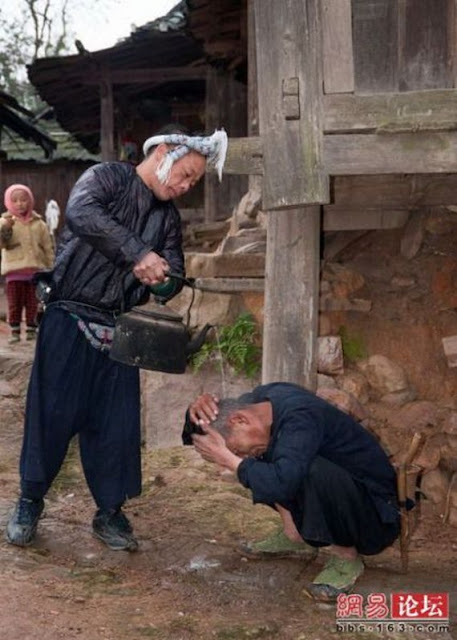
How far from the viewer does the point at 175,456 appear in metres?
5.17

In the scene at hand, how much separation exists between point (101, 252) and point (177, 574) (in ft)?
4.63

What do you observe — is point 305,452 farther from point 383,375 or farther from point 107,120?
point 107,120

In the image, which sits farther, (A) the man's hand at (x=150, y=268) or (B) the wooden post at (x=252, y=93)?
(B) the wooden post at (x=252, y=93)

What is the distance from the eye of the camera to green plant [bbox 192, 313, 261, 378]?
5.16 meters

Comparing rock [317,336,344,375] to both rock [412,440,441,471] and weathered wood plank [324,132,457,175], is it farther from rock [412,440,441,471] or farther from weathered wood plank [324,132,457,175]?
weathered wood plank [324,132,457,175]

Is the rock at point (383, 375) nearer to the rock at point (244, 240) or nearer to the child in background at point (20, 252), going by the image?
the rock at point (244, 240)

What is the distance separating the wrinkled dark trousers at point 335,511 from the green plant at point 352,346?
1767 millimetres

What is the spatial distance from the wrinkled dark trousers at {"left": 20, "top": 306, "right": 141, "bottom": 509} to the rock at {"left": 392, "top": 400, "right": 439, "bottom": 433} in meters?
1.77

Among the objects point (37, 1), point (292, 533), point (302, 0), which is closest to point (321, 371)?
point (292, 533)

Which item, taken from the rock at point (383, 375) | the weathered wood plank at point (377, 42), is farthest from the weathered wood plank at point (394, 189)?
the rock at point (383, 375)

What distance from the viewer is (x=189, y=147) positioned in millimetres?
3385

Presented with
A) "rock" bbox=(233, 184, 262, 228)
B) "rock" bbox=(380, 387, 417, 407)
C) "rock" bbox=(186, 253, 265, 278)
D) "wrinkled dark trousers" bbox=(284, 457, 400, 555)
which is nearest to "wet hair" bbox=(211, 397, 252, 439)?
"wrinkled dark trousers" bbox=(284, 457, 400, 555)

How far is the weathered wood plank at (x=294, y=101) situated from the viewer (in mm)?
3436

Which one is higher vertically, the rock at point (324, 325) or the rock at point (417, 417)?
the rock at point (324, 325)
